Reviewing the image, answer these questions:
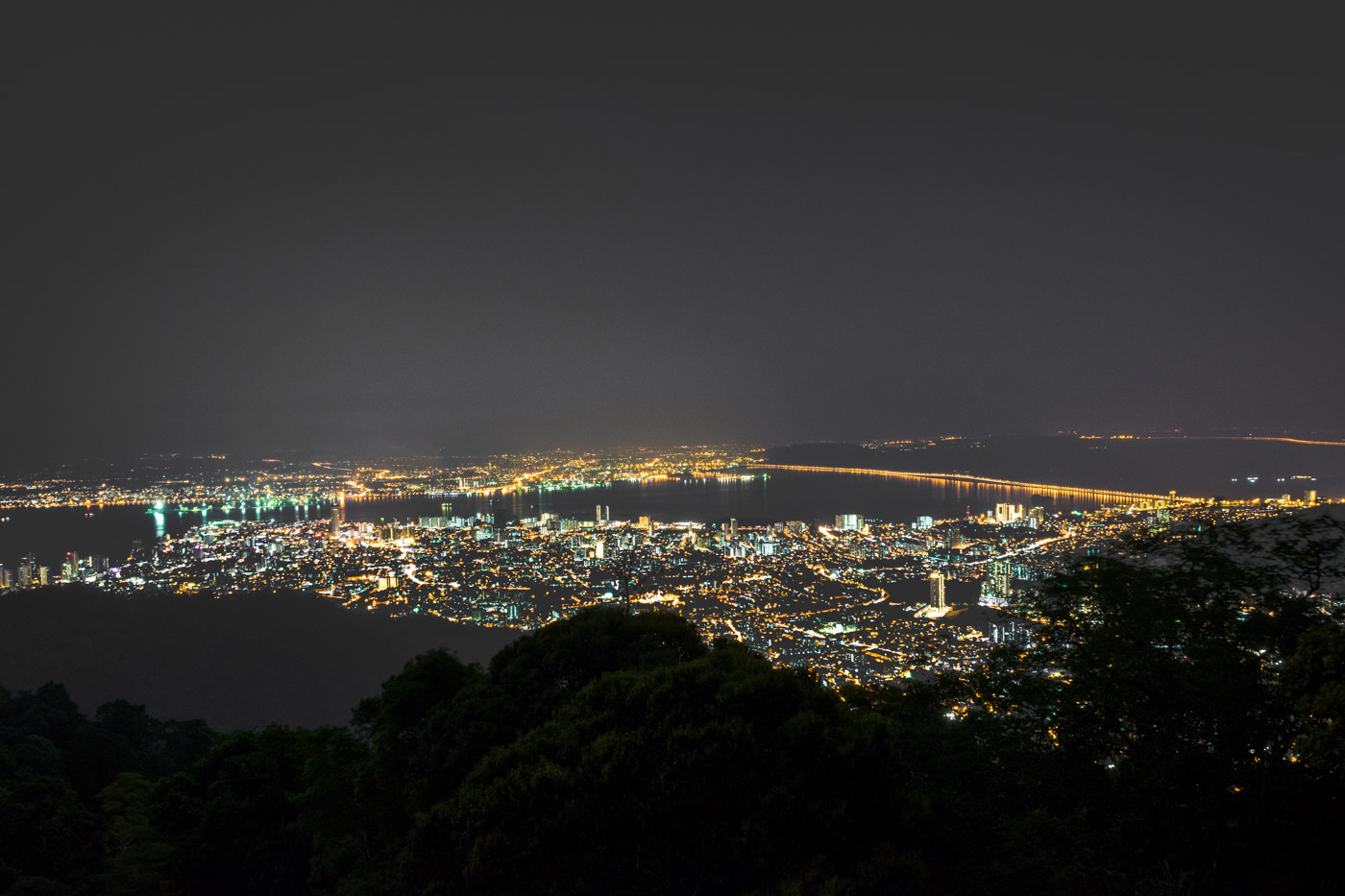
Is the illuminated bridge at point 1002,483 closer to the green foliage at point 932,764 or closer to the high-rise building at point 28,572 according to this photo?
the green foliage at point 932,764

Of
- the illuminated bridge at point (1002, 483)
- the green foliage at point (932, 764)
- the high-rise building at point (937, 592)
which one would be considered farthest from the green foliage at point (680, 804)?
the illuminated bridge at point (1002, 483)

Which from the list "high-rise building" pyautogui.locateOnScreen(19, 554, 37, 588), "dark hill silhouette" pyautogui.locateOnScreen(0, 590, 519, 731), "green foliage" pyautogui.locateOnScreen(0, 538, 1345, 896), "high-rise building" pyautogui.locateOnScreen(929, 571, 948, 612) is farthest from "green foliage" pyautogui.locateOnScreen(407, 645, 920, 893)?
"high-rise building" pyautogui.locateOnScreen(19, 554, 37, 588)

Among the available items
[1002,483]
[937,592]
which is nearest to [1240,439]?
[1002,483]

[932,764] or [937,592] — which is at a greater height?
[932,764]

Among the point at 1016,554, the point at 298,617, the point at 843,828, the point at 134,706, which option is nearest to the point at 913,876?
the point at 843,828

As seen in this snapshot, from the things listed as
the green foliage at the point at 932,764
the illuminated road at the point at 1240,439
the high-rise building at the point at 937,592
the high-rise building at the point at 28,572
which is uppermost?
the illuminated road at the point at 1240,439

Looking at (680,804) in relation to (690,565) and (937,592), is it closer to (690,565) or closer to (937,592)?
(937,592)
